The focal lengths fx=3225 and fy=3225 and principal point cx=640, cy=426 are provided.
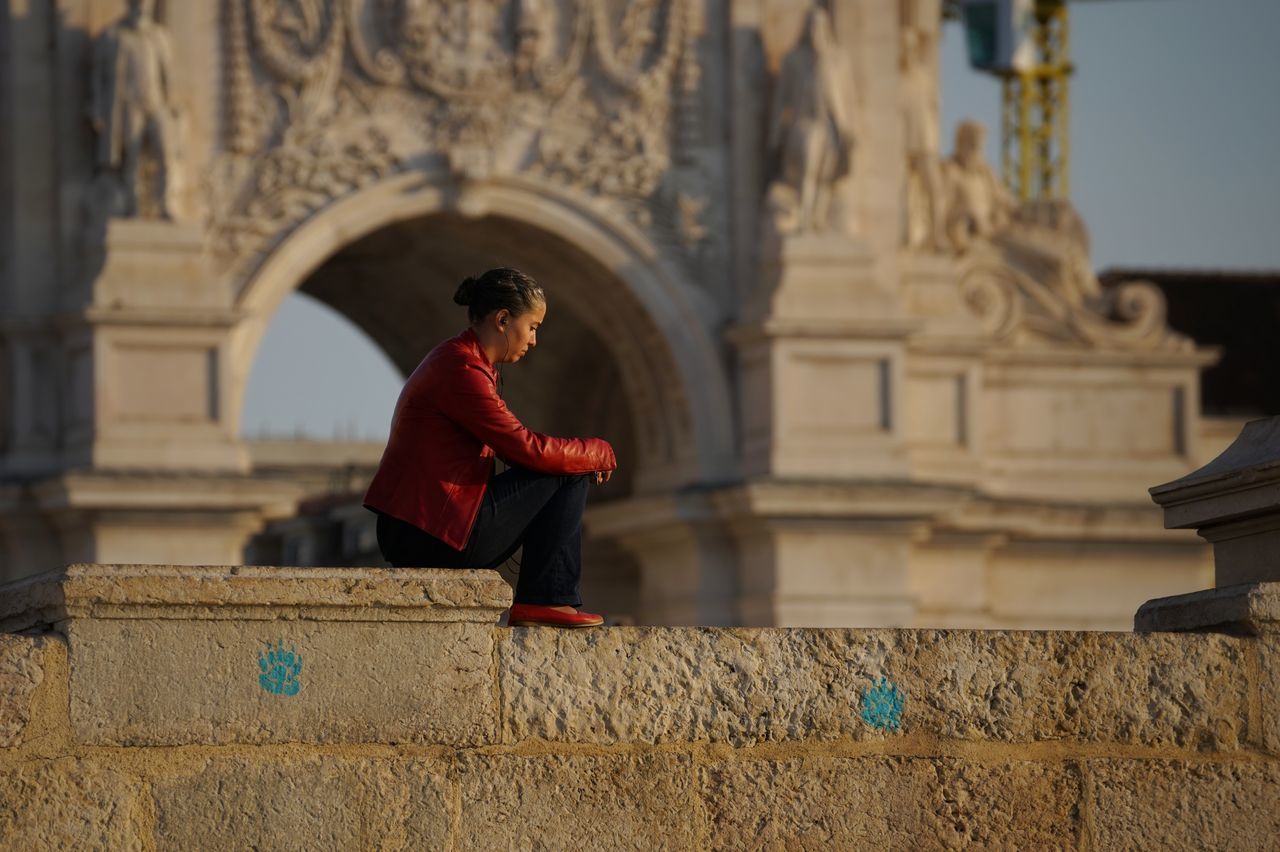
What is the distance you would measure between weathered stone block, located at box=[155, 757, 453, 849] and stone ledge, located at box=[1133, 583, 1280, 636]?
269 cm

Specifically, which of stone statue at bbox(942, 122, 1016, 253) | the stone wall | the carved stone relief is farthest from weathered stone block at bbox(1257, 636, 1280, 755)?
stone statue at bbox(942, 122, 1016, 253)

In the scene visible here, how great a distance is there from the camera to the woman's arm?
1026cm

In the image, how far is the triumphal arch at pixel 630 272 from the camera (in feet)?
93.8

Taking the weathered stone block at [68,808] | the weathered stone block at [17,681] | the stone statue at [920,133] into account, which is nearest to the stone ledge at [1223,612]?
the weathered stone block at [68,808]

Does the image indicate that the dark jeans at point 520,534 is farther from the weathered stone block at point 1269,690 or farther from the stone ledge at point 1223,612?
the weathered stone block at point 1269,690

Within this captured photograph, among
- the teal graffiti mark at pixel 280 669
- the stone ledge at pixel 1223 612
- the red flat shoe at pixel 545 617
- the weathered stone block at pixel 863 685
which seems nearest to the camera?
the teal graffiti mark at pixel 280 669

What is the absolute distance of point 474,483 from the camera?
10.4 m

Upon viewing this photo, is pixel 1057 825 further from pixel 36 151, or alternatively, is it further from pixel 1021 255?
pixel 1021 255

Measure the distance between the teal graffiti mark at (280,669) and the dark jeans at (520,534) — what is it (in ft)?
3.12

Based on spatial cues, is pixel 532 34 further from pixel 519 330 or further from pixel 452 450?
pixel 452 450

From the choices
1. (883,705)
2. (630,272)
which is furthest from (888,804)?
(630,272)

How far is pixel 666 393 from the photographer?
31.1 m

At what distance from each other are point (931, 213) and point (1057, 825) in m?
22.4

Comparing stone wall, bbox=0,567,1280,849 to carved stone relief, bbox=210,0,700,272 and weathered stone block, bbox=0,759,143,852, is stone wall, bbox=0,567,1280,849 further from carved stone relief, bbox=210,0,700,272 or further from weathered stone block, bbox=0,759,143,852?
carved stone relief, bbox=210,0,700,272
